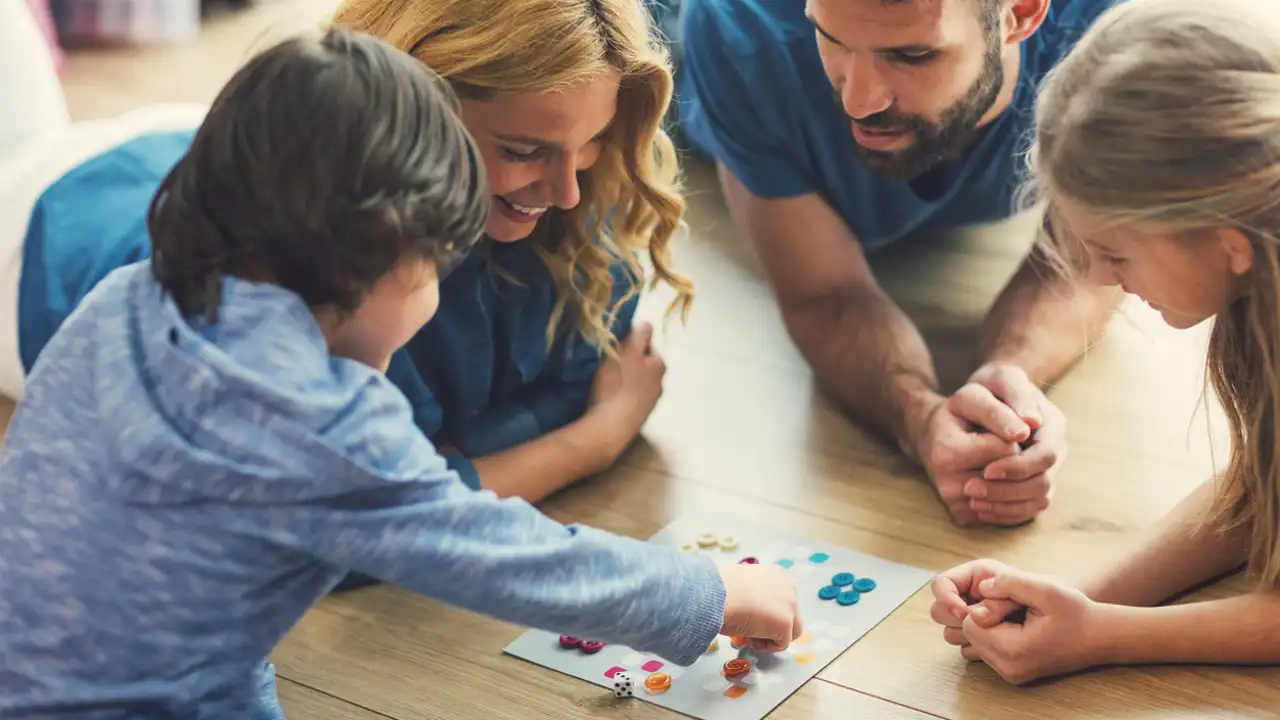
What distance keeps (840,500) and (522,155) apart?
0.45 metres

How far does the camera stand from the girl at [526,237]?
4.05 ft

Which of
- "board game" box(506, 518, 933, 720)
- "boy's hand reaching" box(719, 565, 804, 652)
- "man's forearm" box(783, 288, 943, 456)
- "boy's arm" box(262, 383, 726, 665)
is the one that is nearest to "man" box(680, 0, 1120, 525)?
"man's forearm" box(783, 288, 943, 456)

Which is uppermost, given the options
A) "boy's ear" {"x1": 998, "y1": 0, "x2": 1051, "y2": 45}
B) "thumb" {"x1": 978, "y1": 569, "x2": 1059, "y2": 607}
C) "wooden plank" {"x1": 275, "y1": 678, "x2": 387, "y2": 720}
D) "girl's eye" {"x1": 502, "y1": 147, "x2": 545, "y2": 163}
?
"boy's ear" {"x1": 998, "y1": 0, "x2": 1051, "y2": 45}

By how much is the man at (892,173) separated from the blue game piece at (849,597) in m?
0.16

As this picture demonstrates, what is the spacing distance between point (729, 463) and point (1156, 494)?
1.33ft

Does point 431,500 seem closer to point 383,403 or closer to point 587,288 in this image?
point 383,403

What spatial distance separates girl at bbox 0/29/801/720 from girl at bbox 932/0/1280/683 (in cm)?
39

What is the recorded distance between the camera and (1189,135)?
3.33 feet

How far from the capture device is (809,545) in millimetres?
1365

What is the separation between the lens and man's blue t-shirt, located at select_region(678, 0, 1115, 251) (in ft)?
5.18

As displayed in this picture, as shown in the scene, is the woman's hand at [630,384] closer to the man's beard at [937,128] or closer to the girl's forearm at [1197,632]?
the man's beard at [937,128]

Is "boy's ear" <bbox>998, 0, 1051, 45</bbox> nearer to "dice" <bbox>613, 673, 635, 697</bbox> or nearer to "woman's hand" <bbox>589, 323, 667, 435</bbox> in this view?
"woman's hand" <bbox>589, 323, 667, 435</bbox>

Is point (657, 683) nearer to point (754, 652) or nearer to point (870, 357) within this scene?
point (754, 652)

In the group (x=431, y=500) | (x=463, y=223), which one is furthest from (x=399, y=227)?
(x=431, y=500)
